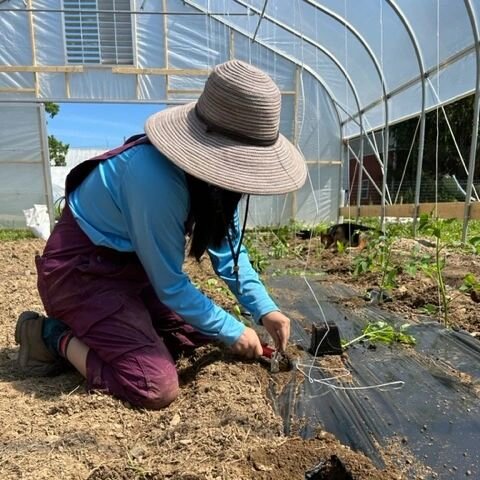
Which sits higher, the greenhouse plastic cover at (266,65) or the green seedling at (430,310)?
the greenhouse plastic cover at (266,65)

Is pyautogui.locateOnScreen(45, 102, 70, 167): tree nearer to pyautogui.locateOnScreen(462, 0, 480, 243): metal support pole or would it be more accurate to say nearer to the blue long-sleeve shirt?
pyautogui.locateOnScreen(462, 0, 480, 243): metal support pole

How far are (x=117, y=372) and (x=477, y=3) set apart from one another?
15.1 feet

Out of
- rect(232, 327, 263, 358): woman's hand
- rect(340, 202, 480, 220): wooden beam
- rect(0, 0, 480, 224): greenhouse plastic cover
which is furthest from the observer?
rect(0, 0, 480, 224): greenhouse plastic cover

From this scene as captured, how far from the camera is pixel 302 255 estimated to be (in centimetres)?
508

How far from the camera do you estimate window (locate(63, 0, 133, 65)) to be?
301 inches

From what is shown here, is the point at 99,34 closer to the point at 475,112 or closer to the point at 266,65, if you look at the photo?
the point at 266,65

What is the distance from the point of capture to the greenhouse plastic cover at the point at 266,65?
21.5 feet

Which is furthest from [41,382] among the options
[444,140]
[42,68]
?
[444,140]

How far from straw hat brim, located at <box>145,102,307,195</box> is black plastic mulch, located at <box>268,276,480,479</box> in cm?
69

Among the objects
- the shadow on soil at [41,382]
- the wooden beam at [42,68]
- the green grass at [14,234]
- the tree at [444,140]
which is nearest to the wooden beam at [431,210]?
the shadow on soil at [41,382]

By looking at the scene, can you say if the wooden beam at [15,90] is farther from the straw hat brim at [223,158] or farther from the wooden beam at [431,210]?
the straw hat brim at [223,158]

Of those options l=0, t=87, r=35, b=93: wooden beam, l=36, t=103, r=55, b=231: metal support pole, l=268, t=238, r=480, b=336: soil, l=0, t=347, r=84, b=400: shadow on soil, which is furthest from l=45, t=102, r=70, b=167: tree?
l=0, t=347, r=84, b=400: shadow on soil

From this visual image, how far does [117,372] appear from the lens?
5.02ft

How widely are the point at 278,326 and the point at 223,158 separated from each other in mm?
629
